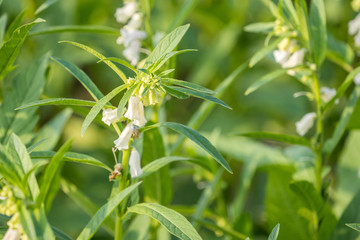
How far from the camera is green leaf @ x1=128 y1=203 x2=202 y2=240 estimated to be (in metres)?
0.76

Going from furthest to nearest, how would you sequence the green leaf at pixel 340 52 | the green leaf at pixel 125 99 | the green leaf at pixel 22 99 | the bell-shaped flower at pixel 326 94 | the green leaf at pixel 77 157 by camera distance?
the green leaf at pixel 340 52 → the bell-shaped flower at pixel 326 94 → the green leaf at pixel 22 99 → the green leaf at pixel 77 157 → the green leaf at pixel 125 99

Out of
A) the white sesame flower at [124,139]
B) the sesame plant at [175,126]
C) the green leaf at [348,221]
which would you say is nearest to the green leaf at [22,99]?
the sesame plant at [175,126]

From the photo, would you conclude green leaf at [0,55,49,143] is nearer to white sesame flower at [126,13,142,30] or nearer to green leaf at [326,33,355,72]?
white sesame flower at [126,13,142,30]

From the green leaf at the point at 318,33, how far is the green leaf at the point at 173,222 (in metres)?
0.54

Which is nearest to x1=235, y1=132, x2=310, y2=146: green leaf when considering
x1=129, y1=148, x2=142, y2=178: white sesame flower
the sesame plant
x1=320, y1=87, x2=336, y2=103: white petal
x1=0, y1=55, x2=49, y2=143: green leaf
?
the sesame plant

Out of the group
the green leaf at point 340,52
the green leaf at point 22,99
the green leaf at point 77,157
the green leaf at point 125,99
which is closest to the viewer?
the green leaf at point 125,99

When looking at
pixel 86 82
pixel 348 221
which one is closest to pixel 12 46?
pixel 86 82

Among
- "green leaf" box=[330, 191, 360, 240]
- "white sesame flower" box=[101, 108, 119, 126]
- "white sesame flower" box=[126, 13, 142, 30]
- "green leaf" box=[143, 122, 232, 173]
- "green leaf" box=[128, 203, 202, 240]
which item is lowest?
"green leaf" box=[330, 191, 360, 240]

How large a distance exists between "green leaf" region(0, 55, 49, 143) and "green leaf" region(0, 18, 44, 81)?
0.14 m

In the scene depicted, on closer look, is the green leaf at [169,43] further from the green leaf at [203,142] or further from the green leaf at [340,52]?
the green leaf at [340,52]

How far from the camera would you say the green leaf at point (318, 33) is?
1.14 m

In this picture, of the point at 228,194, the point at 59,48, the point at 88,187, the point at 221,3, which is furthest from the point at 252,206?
the point at 59,48

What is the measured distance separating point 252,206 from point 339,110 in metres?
0.55

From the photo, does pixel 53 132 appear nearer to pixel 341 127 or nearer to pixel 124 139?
Answer: pixel 124 139
